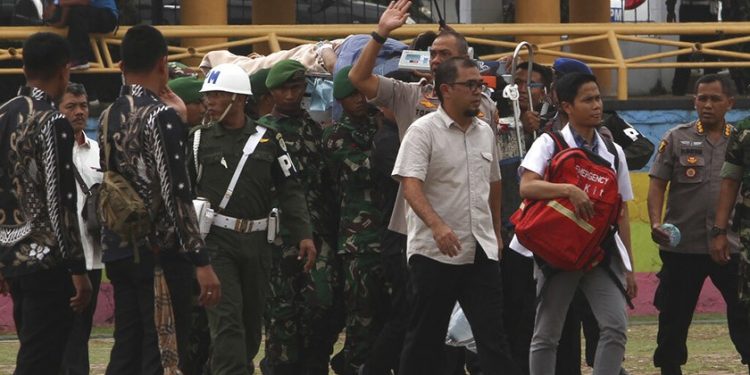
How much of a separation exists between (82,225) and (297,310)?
4.57 feet

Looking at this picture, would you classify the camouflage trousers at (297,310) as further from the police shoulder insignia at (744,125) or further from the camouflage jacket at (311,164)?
the police shoulder insignia at (744,125)

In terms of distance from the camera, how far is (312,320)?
11.4 meters

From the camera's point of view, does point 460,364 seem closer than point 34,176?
No

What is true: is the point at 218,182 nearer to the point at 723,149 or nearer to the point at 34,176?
the point at 34,176

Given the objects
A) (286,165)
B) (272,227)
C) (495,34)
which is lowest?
(272,227)

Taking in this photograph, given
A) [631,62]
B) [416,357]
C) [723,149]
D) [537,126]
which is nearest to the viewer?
[416,357]

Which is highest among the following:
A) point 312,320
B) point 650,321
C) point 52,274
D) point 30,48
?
point 30,48

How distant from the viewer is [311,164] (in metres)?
11.5

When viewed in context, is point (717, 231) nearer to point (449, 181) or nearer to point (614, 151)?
point (614, 151)

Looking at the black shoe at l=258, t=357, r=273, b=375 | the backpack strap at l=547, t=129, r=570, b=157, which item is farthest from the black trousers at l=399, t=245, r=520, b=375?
the black shoe at l=258, t=357, r=273, b=375

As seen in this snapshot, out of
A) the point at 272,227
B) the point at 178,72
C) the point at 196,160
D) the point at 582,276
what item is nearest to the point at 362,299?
the point at 272,227

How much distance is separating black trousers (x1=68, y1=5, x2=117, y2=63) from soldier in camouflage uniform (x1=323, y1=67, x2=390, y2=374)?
252 inches

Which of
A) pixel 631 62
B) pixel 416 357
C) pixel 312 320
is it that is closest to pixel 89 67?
pixel 631 62

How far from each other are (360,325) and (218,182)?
1.47 meters
